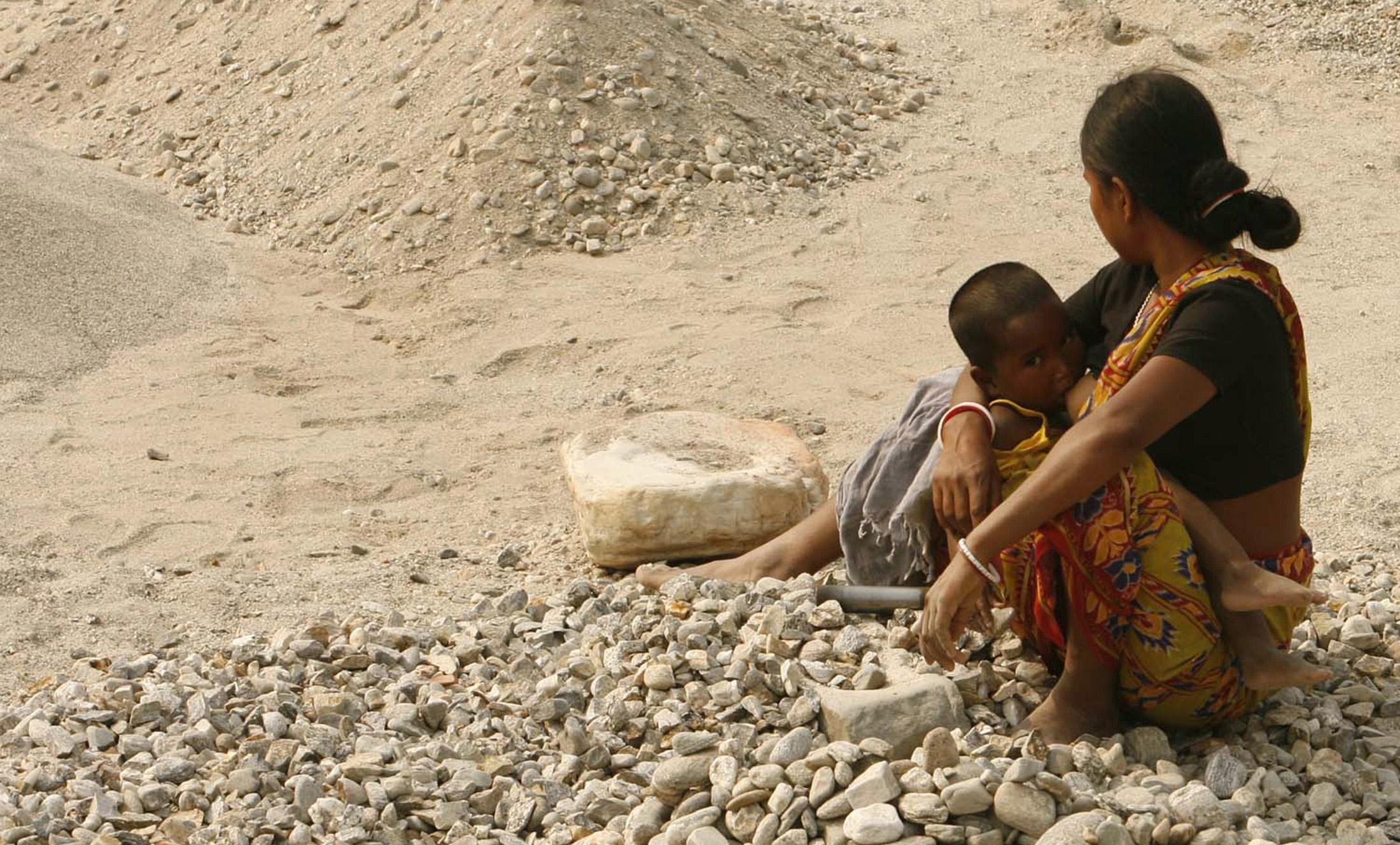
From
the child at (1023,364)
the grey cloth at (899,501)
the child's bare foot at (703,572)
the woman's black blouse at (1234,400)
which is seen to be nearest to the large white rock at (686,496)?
the child's bare foot at (703,572)

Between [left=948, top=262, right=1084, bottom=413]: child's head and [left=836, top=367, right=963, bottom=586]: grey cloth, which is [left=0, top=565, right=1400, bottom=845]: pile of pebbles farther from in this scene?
[left=948, top=262, right=1084, bottom=413]: child's head

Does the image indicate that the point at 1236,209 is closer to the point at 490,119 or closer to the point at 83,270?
the point at 490,119

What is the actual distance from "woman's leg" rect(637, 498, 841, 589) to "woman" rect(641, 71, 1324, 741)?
0.67 meters

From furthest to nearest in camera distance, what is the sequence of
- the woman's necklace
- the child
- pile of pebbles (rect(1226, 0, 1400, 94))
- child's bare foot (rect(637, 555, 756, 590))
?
pile of pebbles (rect(1226, 0, 1400, 94)), child's bare foot (rect(637, 555, 756, 590)), the child, the woman's necklace

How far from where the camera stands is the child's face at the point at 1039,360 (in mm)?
2805

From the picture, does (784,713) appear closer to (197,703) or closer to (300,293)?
(197,703)

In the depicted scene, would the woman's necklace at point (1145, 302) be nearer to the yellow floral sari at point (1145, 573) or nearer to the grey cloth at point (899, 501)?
the yellow floral sari at point (1145, 573)

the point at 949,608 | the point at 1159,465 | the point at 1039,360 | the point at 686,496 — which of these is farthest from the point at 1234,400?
the point at 686,496

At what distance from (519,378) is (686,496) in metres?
2.00

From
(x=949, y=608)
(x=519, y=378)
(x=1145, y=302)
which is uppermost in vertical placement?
(x=1145, y=302)

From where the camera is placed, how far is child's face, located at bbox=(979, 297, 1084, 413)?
2.80 metres

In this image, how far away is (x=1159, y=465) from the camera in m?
2.64

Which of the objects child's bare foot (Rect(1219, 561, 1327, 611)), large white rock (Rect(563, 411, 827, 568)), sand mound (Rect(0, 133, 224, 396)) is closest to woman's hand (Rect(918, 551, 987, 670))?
child's bare foot (Rect(1219, 561, 1327, 611))

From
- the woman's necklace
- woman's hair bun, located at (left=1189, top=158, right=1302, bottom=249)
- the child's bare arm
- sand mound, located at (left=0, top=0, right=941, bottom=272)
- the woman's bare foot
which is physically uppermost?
woman's hair bun, located at (left=1189, top=158, right=1302, bottom=249)
